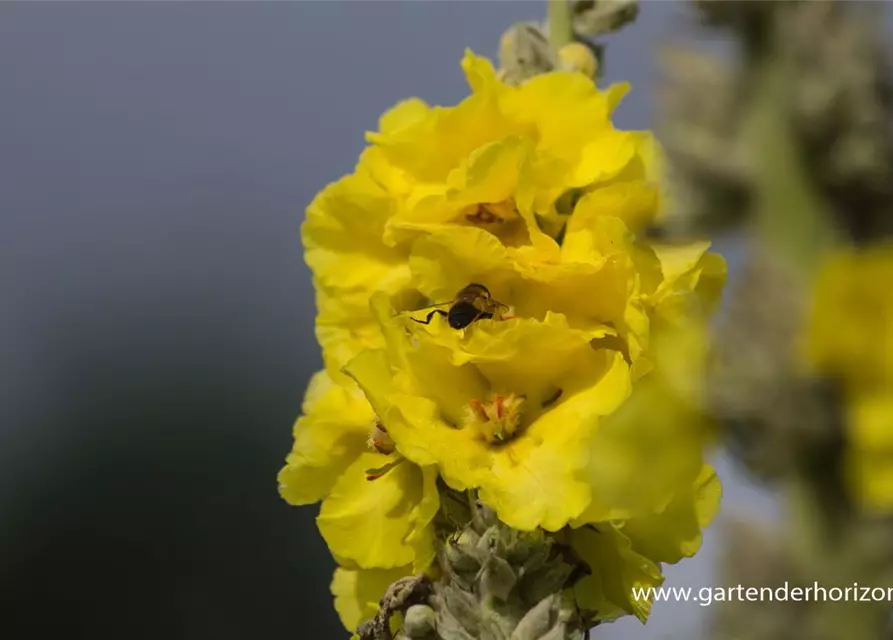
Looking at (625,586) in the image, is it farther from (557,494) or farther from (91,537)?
(91,537)

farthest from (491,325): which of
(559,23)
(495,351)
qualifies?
(559,23)

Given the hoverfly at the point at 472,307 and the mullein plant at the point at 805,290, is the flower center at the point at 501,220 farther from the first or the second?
the mullein plant at the point at 805,290

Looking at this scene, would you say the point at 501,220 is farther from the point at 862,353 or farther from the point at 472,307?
the point at 862,353

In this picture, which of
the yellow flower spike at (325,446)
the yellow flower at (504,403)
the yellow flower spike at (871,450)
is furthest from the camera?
the yellow flower spike at (325,446)

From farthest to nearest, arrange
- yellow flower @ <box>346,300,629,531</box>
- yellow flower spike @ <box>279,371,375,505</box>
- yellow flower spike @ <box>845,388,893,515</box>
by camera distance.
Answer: yellow flower spike @ <box>279,371,375,505</box>, yellow flower @ <box>346,300,629,531</box>, yellow flower spike @ <box>845,388,893,515</box>

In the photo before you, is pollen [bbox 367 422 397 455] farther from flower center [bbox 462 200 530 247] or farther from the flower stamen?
flower center [bbox 462 200 530 247]

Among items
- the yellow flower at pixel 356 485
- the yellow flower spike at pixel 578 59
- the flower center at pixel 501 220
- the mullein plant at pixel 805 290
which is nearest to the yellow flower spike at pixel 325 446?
the yellow flower at pixel 356 485

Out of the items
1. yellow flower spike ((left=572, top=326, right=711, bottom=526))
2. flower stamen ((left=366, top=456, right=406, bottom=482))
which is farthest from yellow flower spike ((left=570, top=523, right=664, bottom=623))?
yellow flower spike ((left=572, top=326, right=711, bottom=526))
